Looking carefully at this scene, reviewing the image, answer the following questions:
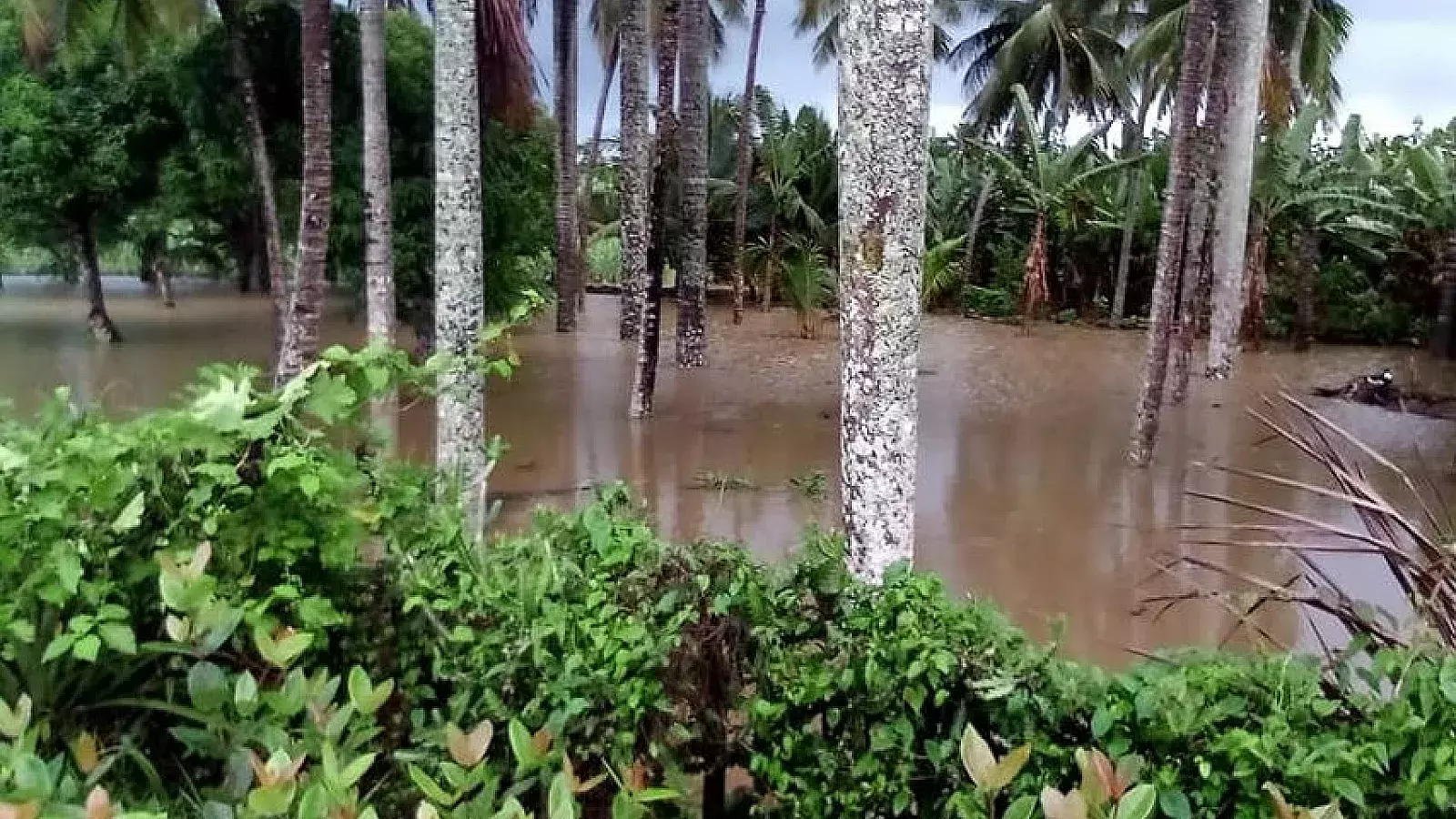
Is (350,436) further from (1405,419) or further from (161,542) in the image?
(1405,419)

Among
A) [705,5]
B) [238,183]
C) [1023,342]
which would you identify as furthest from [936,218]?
[238,183]

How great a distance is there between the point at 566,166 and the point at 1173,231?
37.4ft

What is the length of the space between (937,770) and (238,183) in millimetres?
13290

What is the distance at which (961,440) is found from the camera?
11.9 m

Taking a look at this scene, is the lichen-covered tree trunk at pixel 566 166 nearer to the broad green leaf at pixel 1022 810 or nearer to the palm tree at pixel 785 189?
the palm tree at pixel 785 189

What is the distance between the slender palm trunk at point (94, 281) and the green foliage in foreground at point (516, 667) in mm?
15917

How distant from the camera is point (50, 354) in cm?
1630

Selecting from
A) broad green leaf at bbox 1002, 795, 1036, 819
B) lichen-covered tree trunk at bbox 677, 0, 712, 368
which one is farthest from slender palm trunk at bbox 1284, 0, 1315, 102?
broad green leaf at bbox 1002, 795, 1036, 819

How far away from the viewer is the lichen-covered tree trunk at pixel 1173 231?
1050 cm

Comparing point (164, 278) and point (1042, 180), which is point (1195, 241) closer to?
point (1042, 180)

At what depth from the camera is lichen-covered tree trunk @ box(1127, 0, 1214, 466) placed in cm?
1050

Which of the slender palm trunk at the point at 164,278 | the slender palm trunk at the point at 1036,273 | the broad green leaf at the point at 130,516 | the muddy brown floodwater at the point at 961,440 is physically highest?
the slender palm trunk at the point at 1036,273

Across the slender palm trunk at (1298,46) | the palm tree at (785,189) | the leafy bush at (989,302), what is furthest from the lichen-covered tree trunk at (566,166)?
the slender palm trunk at (1298,46)

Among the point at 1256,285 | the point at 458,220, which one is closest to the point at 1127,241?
the point at 1256,285
